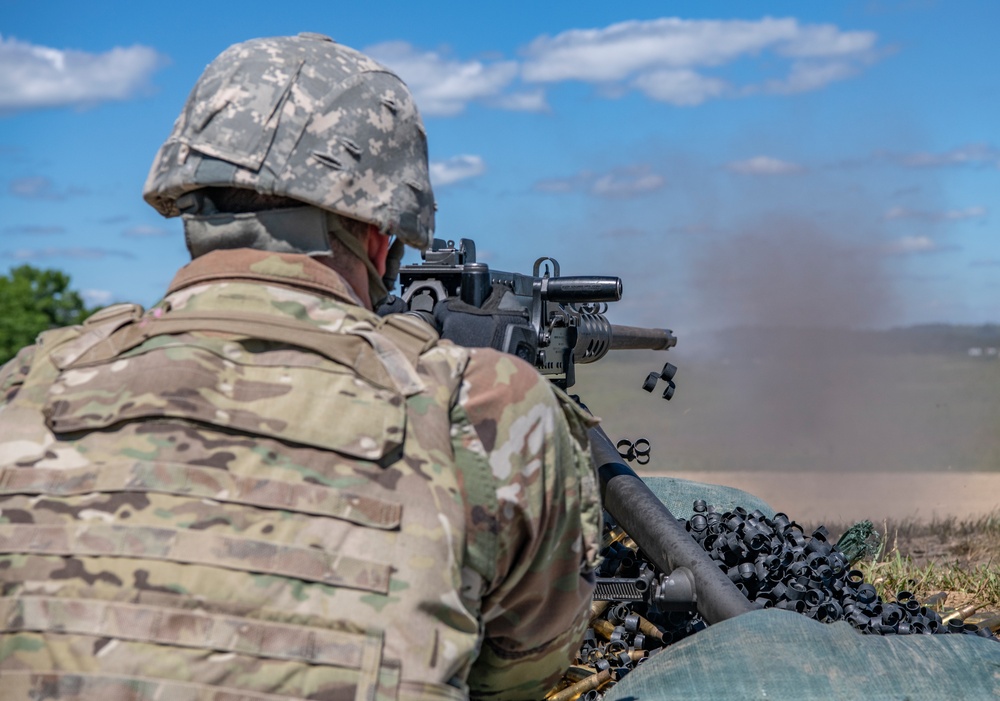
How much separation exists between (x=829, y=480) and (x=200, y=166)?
1984cm

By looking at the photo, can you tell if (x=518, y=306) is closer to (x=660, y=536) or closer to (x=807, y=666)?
(x=660, y=536)

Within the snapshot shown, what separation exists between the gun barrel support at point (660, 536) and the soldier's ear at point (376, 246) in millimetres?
2157

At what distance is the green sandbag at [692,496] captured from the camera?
730 cm

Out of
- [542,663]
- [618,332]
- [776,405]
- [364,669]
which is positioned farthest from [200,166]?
[776,405]

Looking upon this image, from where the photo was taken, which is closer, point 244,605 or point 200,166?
point 244,605

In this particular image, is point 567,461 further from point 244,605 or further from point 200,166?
point 200,166

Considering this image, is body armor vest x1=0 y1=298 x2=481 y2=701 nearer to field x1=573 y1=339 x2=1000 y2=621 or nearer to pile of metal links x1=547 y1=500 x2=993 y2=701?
pile of metal links x1=547 y1=500 x2=993 y2=701

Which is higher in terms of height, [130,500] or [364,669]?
[130,500]

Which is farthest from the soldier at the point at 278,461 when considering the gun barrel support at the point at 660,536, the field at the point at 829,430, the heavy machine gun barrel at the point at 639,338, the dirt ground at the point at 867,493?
the dirt ground at the point at 867,493

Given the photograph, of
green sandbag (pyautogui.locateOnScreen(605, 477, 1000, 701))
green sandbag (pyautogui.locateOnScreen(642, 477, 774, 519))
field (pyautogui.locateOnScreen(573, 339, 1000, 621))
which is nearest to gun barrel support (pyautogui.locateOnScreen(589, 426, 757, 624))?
green sandbag (pyautogui.locateOnScreen(605, 477, 1000, 701))

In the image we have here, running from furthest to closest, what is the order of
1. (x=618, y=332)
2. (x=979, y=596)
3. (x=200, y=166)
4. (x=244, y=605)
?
(x=618, y=332), (x=979, y=596), (x=200, y=166), (x=244, y=605)

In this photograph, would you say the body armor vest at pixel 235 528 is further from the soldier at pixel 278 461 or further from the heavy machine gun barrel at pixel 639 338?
the heavy machine gun barrel at pixel 639 338

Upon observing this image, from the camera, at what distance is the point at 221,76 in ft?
8.51

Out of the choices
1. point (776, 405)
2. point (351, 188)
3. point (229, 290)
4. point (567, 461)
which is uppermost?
point (776, 405)
